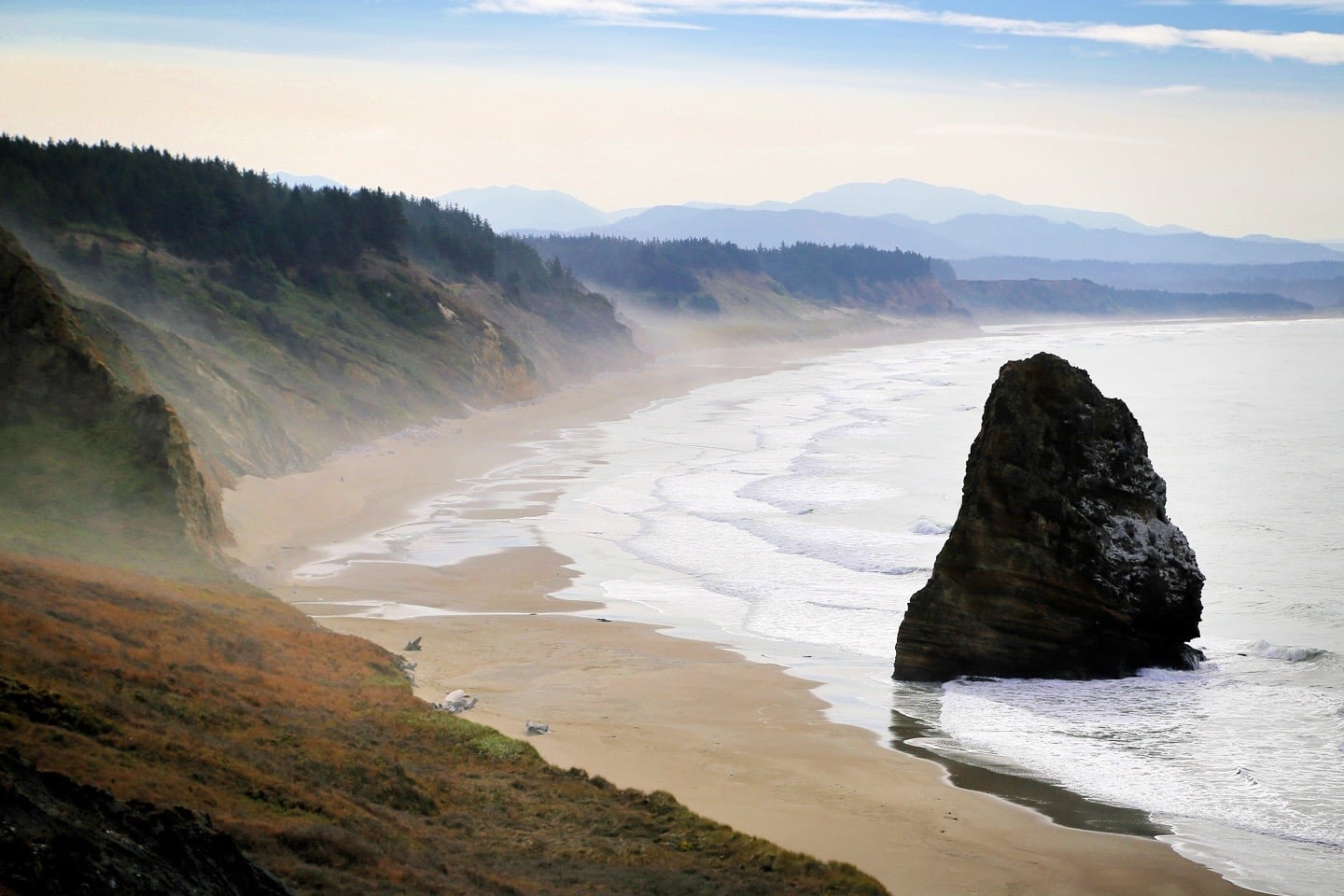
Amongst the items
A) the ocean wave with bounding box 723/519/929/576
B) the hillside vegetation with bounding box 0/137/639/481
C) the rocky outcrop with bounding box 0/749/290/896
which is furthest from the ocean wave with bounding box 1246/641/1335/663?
the hillside vegetation with bounding box 0/137/639/481

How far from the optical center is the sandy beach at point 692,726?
1288 cm

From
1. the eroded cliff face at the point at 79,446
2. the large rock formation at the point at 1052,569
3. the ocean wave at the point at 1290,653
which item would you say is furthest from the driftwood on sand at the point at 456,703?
the ocean wave at the point at 1290,653

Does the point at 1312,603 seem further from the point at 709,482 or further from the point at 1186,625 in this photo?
the point at 709,482

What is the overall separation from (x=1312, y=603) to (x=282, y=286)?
188 feet

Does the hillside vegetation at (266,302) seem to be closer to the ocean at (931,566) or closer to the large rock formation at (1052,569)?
the ocean at (931,566)

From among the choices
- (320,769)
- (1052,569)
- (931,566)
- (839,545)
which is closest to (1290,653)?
(1052,569)

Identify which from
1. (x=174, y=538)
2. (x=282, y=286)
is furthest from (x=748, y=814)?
(x=282, y=286)

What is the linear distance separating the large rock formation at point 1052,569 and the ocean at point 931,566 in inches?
22.2

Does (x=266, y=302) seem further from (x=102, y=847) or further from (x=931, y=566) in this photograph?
(x=102, y=847)

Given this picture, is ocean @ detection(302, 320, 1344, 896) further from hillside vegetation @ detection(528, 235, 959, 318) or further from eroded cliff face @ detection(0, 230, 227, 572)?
hillside vegetation @ detection(528, 235, 959, 318)

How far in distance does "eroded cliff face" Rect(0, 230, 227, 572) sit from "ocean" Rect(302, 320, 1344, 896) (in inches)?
317

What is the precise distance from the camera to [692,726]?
17.7 meters

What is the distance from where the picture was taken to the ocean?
1606cm

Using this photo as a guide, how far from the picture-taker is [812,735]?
1747cm
